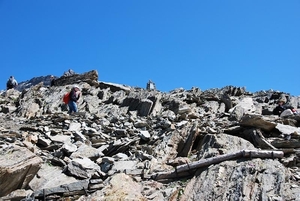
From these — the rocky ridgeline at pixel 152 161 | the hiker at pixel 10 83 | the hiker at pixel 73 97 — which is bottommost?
the rocky ridgeline at pixel 152 161

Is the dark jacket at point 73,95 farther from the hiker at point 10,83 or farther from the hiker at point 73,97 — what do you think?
the hiker at point 10,83

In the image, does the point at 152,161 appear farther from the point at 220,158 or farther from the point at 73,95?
the point at 73,95

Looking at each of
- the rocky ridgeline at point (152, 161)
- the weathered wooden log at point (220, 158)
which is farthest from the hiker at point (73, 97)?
the weathered wooden log at point (220, 158)

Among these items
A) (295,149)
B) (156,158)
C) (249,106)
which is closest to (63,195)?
(156,158)

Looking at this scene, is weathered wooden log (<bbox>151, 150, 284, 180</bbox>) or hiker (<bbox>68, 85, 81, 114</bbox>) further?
hiker (<bbox>68, 85, 81, 114</bbox>)

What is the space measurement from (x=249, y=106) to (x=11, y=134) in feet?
55.6

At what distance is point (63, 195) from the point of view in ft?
31.6

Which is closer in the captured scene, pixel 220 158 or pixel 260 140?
pixel 220 158

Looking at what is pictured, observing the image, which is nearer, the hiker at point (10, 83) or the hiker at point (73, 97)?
the hiker at point (73, 97)

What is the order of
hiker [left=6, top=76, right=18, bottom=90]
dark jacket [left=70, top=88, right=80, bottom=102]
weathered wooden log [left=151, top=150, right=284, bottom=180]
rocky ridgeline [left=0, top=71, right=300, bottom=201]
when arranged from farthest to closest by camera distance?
1. hiker [left=6, top=76, right=18, bottom=90]
2. dark jacket [left=70, top=88, right=80, bottom=102]
3. weathered wooden log [left=151, top=150, right=284, bottom=180]
4. rocky ridgeline [left=0, top=71, right=300, bottom=201]

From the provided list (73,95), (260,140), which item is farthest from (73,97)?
(260,140)

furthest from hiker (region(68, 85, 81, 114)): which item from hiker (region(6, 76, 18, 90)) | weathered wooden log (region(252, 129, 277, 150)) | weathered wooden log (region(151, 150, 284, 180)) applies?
hiker (region(6, 76, 18, 90))

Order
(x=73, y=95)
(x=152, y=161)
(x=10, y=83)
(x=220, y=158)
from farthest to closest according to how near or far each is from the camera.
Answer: (x=10, y=83)
(x=73, y=95)
(x=152, y=161)
(x=220, y=158)

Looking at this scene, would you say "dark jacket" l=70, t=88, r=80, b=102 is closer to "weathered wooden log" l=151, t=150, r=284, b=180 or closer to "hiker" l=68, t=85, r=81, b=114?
"hiker" l=68, t=85, r=81, b=114
